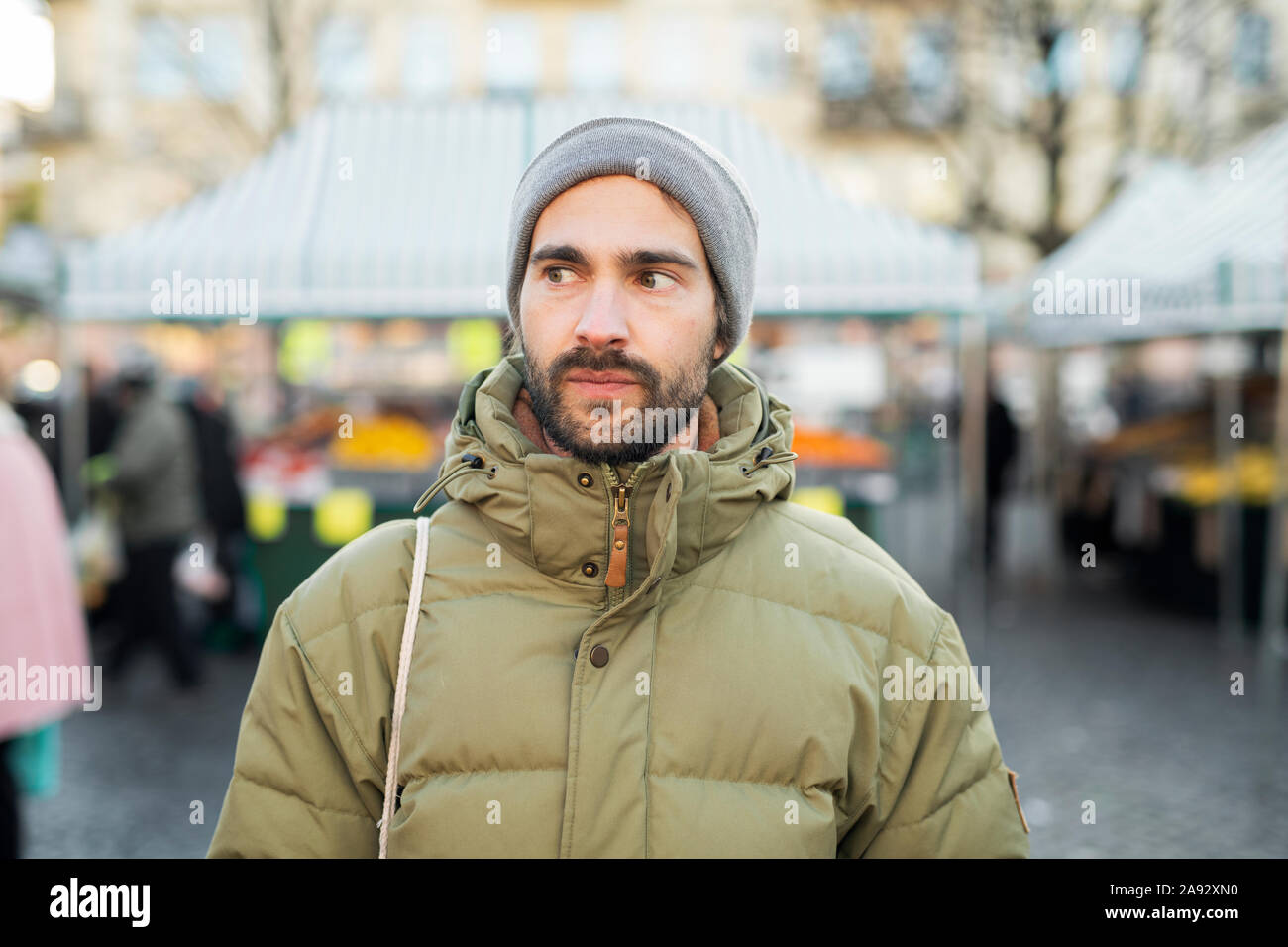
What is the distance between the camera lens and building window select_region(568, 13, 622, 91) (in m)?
27.0

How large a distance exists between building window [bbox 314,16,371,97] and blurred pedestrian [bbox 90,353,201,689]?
1152cm

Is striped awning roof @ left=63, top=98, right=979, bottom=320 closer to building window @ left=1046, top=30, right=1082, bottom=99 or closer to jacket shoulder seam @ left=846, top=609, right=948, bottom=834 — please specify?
jacket shoulder seam @ left=846, top=609, right=948, bottom=834

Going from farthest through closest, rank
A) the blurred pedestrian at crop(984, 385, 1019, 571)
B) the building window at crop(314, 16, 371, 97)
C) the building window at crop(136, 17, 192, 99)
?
the building window at crop(314, 16, 371, 97), the building window at crop(136, 17, 192, 99), the blurred pedestrian at crop(984, 385, 1019, 571)

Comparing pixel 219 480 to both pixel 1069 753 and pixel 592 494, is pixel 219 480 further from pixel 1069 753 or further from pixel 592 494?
pixel 592 494

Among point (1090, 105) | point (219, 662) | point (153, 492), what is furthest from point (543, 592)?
point (1090, 105)

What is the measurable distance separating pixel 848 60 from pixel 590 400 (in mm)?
16583

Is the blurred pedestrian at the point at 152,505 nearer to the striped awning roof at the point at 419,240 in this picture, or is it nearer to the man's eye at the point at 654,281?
the striped awning roof at the point at 419,240

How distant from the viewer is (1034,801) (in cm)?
545

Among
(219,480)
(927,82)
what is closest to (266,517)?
(219,480)

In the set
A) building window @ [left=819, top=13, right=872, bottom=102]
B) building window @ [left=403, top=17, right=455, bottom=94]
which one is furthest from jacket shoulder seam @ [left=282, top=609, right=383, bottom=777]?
building window @ [left=403, top=17, right=455, bottom=94]

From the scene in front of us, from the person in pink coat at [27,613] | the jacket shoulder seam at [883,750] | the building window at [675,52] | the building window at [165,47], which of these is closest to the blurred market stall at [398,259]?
the person in pink coat at [27,613]

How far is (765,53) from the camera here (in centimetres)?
1814
